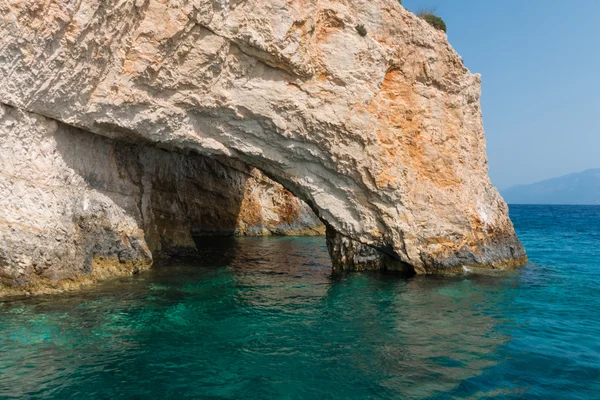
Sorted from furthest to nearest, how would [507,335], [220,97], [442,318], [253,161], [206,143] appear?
[253,161] → [206,143] → [220,97] → [442,318] → [507,335]

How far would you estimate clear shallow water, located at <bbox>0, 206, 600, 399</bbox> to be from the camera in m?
7.93

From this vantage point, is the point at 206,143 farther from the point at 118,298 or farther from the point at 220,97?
the point at 118,298

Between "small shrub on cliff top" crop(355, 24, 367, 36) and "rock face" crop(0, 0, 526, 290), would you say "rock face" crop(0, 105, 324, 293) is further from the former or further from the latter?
"small shrub on cliff top" crop(355, 24, 367, 36)

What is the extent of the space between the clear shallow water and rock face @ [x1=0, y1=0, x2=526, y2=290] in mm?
2732

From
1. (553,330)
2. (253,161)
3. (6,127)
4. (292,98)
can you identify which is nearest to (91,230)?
(6,127)

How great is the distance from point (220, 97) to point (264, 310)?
6861 mm

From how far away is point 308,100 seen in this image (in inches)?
613

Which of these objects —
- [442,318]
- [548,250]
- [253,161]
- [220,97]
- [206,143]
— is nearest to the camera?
[442,318]

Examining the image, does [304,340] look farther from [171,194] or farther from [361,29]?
[171,194]

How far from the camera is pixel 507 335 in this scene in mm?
10906

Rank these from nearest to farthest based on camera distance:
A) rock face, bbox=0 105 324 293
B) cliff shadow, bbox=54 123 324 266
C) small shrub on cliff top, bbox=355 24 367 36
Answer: rock face, bbox=0 105 324 293 < cliff shadow, bbox=54 123 324 266 < small shrub on cliff top, bbox=355 24 367 36

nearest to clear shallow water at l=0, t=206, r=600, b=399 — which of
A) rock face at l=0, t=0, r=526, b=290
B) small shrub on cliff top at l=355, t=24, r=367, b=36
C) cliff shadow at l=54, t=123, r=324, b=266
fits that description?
rock face at l=0, t=0, r=526, b=290

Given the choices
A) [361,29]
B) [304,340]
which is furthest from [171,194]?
[304,340]

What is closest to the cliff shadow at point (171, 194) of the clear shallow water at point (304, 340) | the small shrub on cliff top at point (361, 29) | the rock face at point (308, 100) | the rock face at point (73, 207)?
the rock face at point (73, 207)
